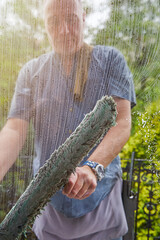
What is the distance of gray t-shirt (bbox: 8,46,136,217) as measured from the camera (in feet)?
1.71

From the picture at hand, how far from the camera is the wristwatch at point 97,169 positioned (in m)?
0.54

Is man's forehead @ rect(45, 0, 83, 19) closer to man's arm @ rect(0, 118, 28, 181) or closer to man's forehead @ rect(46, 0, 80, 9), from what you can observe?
man's forehead @ rect(46, 0, 80, 9)

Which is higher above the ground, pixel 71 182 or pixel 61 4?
pixel 61 4

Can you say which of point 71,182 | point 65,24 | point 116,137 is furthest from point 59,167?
point 65,24

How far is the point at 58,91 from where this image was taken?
1.74 ft

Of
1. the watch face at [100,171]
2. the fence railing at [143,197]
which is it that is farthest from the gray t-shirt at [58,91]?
the fence railing at [143,197]

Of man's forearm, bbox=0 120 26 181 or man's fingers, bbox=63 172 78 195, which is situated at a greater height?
man's forearm, bbox=0 120 26 181

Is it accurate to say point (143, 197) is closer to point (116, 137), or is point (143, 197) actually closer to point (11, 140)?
point (116, 137)

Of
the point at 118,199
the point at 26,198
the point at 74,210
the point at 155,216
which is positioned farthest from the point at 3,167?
the point at 155,216

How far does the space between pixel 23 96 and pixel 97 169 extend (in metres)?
0.23

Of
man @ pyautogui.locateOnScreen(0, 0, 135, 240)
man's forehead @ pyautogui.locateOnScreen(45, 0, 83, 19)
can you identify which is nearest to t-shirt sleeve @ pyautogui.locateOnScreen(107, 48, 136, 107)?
man @ pyautogui.locateOnScreen(0, 0, 135, 240)

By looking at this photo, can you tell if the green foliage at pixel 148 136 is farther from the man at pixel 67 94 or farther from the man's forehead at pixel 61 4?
the man's forehead at pixel 61 4

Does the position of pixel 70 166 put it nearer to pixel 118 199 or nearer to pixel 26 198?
pixel 26 198

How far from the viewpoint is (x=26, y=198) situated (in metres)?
0.54
